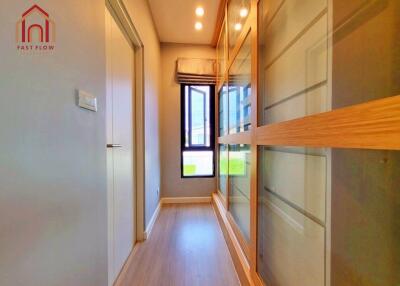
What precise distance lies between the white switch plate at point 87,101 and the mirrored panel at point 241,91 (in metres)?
1.12

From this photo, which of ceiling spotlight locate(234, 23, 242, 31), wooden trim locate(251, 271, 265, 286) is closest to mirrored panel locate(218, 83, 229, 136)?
ceiling spotlight locate(234, 23, 242, 31)

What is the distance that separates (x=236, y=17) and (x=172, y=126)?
2.15 meters

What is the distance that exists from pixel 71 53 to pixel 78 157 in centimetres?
45

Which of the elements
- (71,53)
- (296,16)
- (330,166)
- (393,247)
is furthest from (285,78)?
(71,53)

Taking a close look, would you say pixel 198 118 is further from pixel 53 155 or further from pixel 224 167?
pixel 53 155

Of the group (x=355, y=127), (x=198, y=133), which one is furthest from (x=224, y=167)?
(x=355, y=127)

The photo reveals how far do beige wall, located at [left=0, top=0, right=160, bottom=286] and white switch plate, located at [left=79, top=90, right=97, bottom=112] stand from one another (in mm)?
35

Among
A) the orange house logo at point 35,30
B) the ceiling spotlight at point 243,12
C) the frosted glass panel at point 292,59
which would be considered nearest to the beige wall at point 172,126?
the ceiling spotlight at point 243,12

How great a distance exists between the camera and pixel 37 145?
2.35 ft

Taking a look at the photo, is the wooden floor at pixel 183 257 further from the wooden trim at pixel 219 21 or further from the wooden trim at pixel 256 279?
the wooden trim at pixel 219 21

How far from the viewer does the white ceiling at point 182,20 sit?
8.99ft

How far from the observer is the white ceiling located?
108 inches

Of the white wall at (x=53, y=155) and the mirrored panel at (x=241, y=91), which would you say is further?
the mirrored panel at (x=241, y=91)

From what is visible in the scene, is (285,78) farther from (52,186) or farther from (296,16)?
(52,186)
